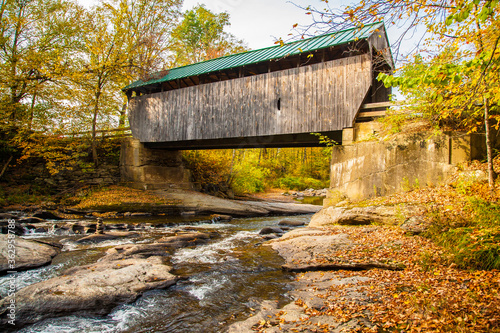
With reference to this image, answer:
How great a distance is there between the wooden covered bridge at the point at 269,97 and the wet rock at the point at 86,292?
6741 millimetres

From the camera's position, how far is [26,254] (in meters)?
5.28

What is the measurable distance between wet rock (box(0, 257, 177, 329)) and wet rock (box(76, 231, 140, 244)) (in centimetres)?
279

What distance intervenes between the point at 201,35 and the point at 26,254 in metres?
22.6

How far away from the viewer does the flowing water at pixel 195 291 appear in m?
3.23

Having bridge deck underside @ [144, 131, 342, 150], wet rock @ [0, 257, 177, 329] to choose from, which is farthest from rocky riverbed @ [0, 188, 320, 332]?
bridge deck underside @ [144, 131, 342, 150]

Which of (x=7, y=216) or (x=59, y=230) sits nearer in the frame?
(x=59, y=230)

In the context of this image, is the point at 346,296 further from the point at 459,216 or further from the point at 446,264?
the point at 459,216

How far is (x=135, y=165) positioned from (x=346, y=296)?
1361 centimetres

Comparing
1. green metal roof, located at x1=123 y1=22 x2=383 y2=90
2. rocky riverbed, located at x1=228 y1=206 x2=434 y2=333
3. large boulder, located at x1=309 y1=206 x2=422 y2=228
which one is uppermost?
green metal roof, located at x1=123 y1=22 x2=383 y2=90

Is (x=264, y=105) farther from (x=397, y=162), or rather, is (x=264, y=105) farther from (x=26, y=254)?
(x=26, y=254)

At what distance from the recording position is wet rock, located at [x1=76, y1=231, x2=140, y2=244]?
7216 mm

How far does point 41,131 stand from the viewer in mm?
13891

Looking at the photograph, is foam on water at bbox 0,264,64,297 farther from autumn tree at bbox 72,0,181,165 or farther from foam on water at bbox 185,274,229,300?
autumn tree at bbox 72,0,181,165

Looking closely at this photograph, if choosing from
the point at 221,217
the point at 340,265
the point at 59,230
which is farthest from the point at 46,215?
the point at 340,265
